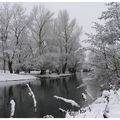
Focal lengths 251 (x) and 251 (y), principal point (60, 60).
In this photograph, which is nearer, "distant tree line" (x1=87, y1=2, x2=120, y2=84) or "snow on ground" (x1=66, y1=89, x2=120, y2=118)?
"snow on ground" (x1=66, y1=89, x2=120, y2=118)

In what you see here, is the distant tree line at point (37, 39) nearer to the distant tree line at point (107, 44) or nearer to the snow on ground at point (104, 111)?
the distant tree line at point (107, 44)

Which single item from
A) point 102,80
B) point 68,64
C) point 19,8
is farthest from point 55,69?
point 102,80

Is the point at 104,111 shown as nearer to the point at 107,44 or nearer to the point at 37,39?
the point at 107,44

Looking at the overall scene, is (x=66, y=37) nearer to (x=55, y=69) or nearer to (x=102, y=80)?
(x=55, y=69)

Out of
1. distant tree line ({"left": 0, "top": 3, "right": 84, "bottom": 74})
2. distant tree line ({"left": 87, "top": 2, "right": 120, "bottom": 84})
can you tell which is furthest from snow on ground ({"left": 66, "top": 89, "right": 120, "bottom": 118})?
distant tree line ({"left": 0, "top": 3, "right": 84, "bottom": 74})

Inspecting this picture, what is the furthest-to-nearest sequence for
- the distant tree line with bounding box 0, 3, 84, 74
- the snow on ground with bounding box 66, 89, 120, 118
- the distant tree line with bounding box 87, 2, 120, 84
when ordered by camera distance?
the distant tree line with bounding box 0, 3, 84, 74 → the distant tree line with bounding box 87, 2, 120, 84 → the snow on ground with bounding box 66, 89, 120, 118

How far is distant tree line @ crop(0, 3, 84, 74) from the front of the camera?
37312 millimetres

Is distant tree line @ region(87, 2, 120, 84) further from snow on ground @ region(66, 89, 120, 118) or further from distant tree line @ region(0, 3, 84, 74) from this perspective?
distant tree line @ region(0, 3, 84, 74)

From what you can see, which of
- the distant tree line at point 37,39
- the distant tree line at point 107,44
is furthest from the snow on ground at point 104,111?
the distant tree line at point 37,39

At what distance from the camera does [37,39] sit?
43188 mm

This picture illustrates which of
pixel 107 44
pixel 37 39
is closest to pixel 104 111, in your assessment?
pixel 107 44

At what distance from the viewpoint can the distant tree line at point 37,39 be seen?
37312mm

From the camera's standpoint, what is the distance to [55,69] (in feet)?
152

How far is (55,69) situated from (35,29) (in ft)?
28.1
